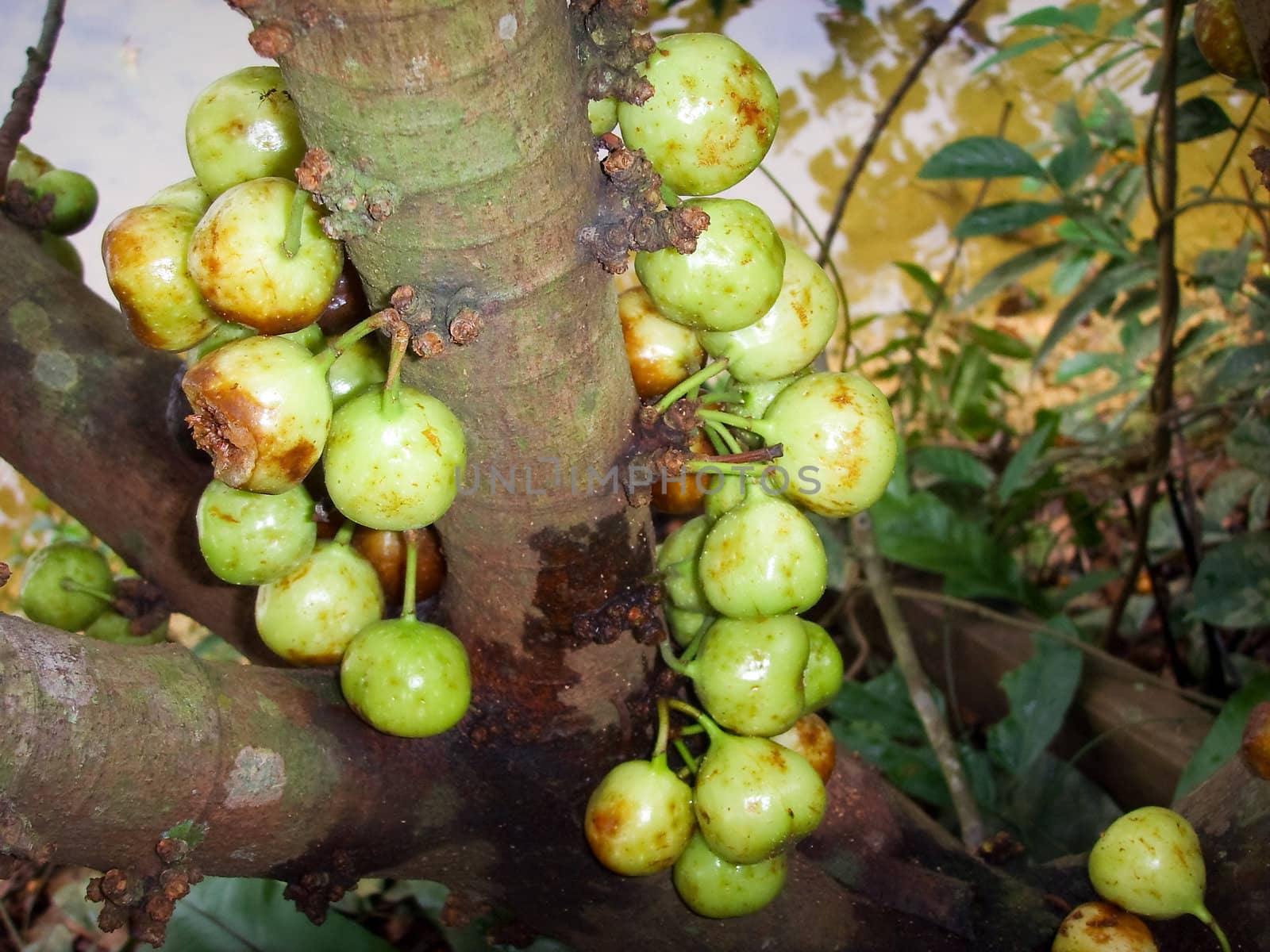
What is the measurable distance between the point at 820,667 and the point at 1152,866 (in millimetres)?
412

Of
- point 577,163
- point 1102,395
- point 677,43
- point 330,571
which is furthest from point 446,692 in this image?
point 1102,395

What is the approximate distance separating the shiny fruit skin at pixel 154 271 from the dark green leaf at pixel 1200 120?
1892 millimetres

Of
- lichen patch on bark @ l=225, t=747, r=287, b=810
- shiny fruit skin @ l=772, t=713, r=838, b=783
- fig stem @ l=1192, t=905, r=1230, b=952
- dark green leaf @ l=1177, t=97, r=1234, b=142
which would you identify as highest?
dark green leaf @ l=1177, t=97, r=1234, b=142

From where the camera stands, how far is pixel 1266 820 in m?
1.18

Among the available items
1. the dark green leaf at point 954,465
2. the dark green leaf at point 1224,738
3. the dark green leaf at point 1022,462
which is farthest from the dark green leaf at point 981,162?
the dark green leaf at point 1224,738

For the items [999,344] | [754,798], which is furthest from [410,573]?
[999,344]

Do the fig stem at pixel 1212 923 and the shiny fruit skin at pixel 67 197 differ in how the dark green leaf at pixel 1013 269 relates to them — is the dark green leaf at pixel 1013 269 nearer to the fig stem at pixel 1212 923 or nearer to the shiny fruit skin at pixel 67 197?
the fig stem at pixel 1212 923

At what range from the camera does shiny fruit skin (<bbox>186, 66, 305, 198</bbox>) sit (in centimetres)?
99

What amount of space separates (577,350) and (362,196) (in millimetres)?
245

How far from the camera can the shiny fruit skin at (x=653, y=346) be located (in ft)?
3.76

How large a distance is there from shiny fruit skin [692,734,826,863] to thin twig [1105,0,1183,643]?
4.64 feet

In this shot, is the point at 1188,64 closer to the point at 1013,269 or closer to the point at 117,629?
the point at 1013,269

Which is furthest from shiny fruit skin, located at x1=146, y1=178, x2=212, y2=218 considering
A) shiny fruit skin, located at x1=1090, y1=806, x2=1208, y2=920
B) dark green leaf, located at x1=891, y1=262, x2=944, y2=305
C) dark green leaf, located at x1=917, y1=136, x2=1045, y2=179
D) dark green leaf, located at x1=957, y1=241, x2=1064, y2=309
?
dark green leaf, located at x1=891, y1=262, x2=944, y2=305

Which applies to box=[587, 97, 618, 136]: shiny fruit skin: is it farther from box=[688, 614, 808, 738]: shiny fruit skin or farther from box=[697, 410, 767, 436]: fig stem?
box=[688, 614, 808, 738]: shiny fruit skin
